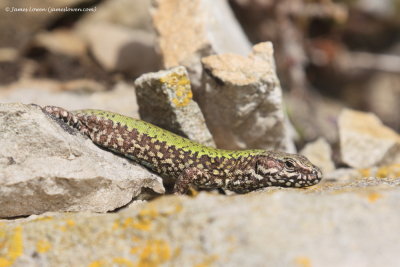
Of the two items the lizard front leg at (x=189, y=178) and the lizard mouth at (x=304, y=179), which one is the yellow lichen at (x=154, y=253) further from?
the lizard mouth at (x=304, y=179)

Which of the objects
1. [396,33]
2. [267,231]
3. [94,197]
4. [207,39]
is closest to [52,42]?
[207,39]

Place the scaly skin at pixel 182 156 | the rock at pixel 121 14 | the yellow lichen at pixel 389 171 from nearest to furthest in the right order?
the scaly skin at pixel 182 156 → the yellow lichen at pixel 389 171 → the rock at pixel 121 14

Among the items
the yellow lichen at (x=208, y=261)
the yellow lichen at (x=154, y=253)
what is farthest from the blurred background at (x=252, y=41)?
the yellow lichen at (x=208, y=261)

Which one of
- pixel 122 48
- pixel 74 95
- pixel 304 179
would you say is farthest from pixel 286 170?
pixel 122 48

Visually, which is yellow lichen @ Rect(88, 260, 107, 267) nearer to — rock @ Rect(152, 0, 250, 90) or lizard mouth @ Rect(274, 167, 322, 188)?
lizard mouth @ Rect(274, 167, 322, 188)

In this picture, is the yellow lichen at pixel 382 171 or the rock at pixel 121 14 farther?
the rock at pixel 121 14

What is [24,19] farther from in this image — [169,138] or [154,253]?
[154,253]

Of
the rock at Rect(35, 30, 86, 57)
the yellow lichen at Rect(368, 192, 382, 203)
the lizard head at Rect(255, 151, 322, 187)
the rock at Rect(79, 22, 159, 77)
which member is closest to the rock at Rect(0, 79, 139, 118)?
the rock at Rect(79, 22, 159, 77)
